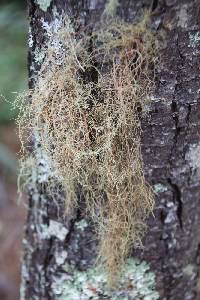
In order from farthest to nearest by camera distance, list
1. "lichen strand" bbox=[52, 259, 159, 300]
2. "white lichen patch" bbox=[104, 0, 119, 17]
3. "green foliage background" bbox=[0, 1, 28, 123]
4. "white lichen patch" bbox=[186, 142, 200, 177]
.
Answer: "green foliage background" bbox=[0, 1, 28, 123]
"lichen strand" bbox=[52, 259, 159, 300]
"white lichen patch" bbox=[186, 142, 200, 177]
"white lichen patch" bbox=[104, 0, 119, 17]

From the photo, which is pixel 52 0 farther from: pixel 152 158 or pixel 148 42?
pixel 152 158

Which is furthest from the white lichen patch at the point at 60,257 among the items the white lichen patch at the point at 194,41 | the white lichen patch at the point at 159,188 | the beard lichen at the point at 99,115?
the white lichen patch at the point at 194,41

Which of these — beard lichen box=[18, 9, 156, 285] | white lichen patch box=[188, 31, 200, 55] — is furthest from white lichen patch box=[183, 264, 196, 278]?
white lichen patch box=[188, 31, 200, 55]

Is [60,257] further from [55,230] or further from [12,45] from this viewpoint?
[12,45]

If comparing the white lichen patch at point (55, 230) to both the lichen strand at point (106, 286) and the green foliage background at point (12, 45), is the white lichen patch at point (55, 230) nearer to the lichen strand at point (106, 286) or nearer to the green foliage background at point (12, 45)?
the lichen strand at point (106, 286)

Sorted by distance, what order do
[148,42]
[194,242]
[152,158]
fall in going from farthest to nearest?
[194,242] < [152,158] < [148,42]

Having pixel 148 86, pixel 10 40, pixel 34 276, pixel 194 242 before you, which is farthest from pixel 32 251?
pixel 10 40

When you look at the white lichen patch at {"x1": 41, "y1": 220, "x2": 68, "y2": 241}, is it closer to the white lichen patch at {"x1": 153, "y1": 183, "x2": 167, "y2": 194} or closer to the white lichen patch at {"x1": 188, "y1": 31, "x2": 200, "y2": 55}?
the white lichen patch at {"x1": 153, "y1": 183, "x2": 167, "y2": 194}
